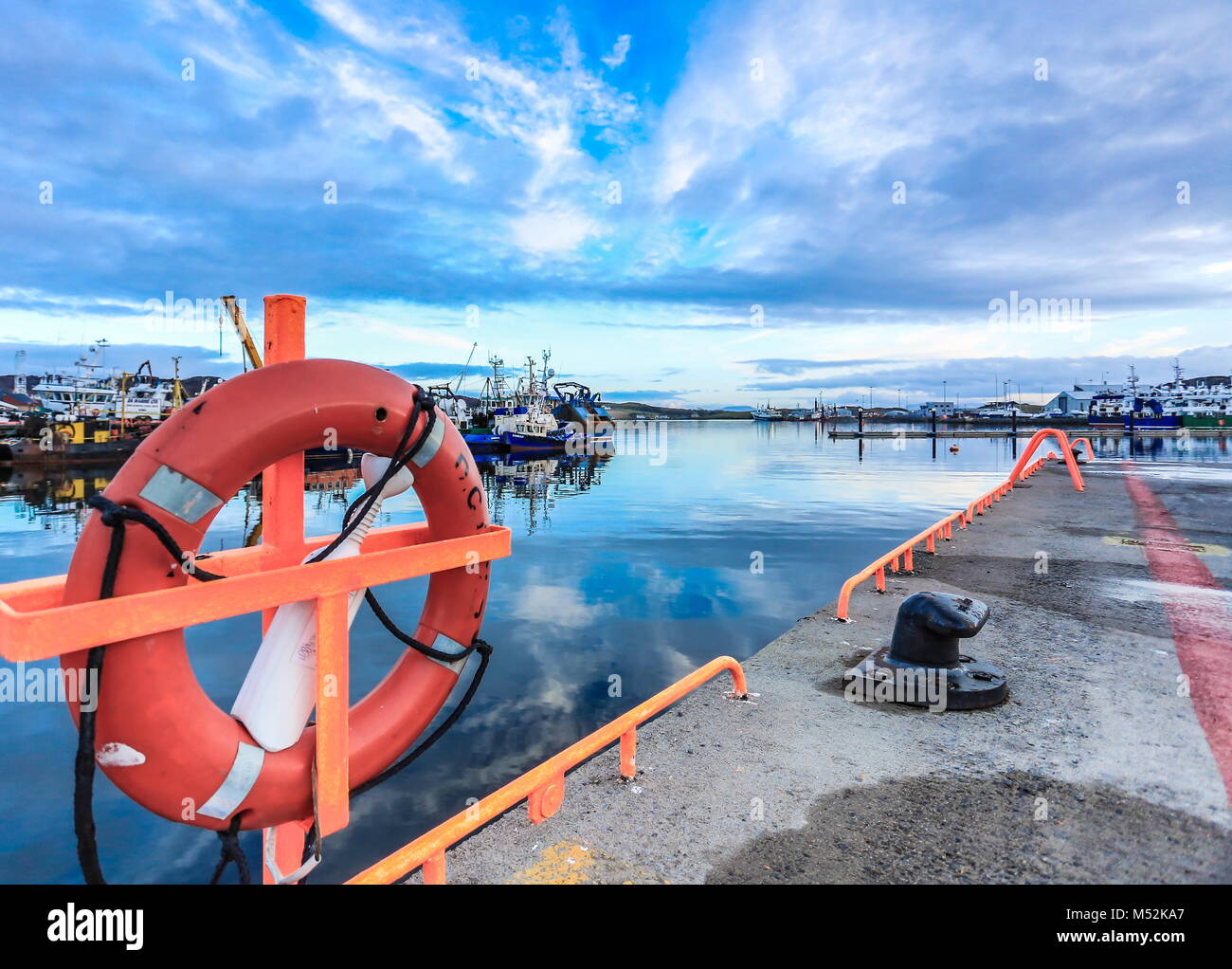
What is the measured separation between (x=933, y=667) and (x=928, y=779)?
145 centimetres

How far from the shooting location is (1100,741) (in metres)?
4.35

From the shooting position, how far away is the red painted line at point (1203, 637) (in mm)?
4496

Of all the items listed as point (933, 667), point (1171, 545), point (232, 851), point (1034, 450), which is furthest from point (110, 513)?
point (1034, 450)

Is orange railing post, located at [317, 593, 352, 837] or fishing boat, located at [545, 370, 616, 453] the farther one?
fishing boat, located at [545, 370, 616, 453]

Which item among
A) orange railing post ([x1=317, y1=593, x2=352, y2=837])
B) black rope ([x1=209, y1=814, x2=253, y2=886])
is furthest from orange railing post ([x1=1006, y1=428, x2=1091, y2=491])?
black rope ([x1=209, y1=814, x2=253, y2=886])

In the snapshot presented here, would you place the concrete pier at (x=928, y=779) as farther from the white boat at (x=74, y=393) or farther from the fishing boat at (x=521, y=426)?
the white boat at (x=74, y=393)

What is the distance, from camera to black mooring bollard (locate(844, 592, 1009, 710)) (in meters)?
4.98

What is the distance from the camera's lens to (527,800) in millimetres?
3639

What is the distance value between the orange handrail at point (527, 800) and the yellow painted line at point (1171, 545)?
10.8 meters

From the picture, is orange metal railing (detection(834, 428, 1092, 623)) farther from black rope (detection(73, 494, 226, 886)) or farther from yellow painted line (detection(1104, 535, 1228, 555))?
black rope (detection(73, 494, 226, 886))

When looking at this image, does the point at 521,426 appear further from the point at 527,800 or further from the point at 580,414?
the point at 527,800

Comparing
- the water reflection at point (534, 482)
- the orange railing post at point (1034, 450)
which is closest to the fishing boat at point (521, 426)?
the water reflection at point (534, 482)

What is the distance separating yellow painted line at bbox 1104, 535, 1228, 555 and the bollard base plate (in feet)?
28.7
